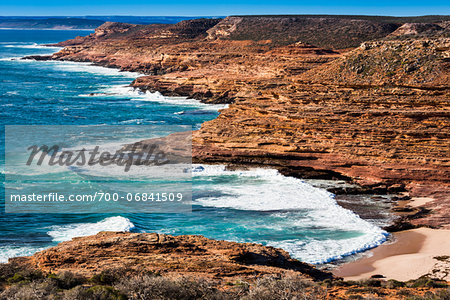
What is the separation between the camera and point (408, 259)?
64.0 ft

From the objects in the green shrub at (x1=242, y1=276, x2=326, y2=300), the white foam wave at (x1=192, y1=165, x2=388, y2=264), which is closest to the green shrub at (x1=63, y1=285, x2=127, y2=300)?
the green shrub at (x1=242, y1=276, x2=326, y2=300)

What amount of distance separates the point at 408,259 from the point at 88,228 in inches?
517

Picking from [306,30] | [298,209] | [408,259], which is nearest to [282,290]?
[408,259]

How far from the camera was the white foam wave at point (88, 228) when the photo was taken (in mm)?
21938

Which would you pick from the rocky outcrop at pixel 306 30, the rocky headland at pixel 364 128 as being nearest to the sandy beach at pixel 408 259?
the rocky headland at pixel 364 128

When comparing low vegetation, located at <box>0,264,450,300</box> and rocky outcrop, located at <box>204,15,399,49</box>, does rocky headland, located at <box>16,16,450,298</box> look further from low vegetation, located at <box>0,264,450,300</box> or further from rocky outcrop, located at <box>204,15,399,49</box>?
rocky outcrop, located at <box>204,15,399,49</box>

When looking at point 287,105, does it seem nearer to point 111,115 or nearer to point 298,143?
point 298,143

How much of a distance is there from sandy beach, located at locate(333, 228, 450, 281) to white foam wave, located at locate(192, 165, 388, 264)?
0.70 metres

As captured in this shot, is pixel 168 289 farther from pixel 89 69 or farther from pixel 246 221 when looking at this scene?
pixel 89 69

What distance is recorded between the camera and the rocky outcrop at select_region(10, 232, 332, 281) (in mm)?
14508

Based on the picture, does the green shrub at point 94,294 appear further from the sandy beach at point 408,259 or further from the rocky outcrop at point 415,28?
the rocky outcrop at point 415,28

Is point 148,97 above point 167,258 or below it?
above

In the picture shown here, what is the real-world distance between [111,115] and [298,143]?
97.1ft

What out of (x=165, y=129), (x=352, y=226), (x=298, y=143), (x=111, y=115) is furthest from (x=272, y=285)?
(x=111, y=115)
